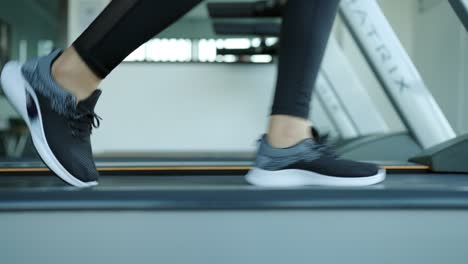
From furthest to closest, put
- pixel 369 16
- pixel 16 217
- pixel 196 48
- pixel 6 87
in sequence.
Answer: pixel 196 48 < pixel 369 16 < pixel 6 87 < pixel 16 217

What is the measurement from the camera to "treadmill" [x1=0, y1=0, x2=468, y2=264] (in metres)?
0.86

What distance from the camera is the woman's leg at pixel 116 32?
0.90 metres

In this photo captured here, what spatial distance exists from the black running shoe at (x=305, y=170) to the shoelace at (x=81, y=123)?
1.12 ft

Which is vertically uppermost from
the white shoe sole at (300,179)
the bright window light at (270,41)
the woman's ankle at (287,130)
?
the bright window light at (270,41)

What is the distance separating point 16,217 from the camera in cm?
86

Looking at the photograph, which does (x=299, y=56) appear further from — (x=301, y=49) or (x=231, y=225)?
(x=231, y=225)

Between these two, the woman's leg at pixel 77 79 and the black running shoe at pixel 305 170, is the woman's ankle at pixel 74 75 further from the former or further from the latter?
the black running shoe at pixel 305 170

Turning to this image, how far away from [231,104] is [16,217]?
4.11 m

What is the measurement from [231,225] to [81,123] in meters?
0.36

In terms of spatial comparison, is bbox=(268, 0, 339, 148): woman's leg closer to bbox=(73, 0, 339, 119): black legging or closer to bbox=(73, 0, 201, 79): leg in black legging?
bbox=(73, 0, 339, 119): black legging

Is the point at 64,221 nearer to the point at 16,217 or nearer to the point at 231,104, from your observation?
the point at 16,217

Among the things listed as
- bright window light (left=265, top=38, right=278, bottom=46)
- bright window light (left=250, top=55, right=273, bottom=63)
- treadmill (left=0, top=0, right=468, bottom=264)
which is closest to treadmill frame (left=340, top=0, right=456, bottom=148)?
treadmill (left=0, top=0, right=468, bottom=264)

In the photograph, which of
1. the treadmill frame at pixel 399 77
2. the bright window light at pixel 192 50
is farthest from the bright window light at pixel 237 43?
the treadmill frame at pixel 399 77

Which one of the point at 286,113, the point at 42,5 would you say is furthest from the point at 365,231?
the point at 42,5
